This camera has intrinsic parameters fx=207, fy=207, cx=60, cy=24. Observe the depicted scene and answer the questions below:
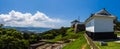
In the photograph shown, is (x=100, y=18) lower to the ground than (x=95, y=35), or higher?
higher

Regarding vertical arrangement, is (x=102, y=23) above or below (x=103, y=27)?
above

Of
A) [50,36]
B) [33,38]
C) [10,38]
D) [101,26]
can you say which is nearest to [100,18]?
[101,26]

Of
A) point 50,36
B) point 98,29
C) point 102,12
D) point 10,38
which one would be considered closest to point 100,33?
point 98,29

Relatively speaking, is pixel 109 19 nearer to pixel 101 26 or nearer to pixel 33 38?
pixel 101 26

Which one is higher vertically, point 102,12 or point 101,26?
point 102,12

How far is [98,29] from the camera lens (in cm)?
3275

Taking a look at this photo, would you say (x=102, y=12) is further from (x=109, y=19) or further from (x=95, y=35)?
(x=95, y=35)

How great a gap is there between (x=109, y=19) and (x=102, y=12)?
7.25 feet

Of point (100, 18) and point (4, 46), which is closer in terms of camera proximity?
point (4, 46)

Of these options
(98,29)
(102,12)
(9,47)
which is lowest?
(9,47)

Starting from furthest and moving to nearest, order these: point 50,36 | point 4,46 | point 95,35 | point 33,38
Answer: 1. point 50,36
2. point 33,38
3. point 95,35
4. point 4,46

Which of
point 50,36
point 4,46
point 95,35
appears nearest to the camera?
point 4,46

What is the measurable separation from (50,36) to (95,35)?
52730 millimetres

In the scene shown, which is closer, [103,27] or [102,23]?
[102,23]
